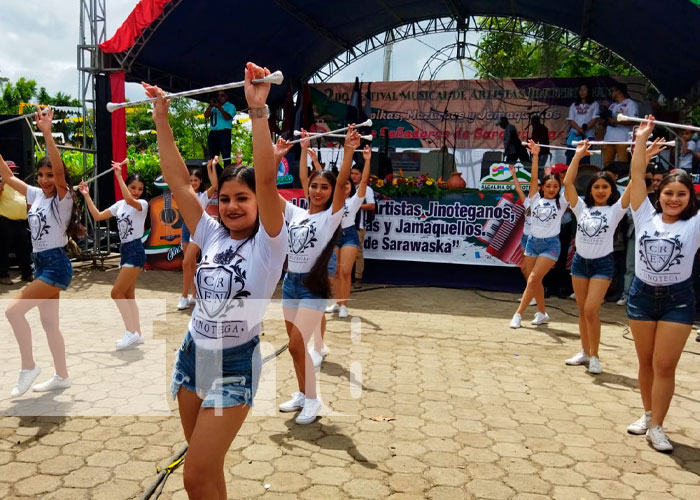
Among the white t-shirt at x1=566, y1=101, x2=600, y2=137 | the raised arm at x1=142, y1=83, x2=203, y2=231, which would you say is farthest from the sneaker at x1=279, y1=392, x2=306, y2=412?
the white t-shirt at x1=566, y1=101, x2=600, y2=137

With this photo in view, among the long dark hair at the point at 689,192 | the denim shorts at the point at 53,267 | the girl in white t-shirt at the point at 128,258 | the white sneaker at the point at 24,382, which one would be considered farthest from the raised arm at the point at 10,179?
the long dark hair at the point at 689,192

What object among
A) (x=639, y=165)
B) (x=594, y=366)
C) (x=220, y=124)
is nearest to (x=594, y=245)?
(x=594, y=366)

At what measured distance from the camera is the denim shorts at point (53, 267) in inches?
180

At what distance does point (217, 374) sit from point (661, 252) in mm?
3018

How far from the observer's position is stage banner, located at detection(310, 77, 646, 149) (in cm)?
1504

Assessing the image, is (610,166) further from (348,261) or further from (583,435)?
(583,435)

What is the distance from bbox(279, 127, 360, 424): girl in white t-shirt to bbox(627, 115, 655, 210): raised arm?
1889 millimetres

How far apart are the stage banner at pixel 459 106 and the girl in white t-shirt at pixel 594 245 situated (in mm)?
10254

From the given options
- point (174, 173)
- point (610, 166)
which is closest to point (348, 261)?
point (174, 173)

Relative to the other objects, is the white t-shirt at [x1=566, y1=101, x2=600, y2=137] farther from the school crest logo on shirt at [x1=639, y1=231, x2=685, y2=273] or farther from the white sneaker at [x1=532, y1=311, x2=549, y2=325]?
the school crest logo on shirt at [x1=639, y1=231, x2=685, y2=273]

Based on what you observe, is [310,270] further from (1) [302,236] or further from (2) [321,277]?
(1) [302,236]

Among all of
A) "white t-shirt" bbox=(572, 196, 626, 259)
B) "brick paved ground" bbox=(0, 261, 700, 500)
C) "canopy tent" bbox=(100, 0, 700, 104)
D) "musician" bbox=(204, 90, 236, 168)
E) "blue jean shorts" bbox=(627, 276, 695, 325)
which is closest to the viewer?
"brick paved ground" bbox=(0, 261, 700, 500)

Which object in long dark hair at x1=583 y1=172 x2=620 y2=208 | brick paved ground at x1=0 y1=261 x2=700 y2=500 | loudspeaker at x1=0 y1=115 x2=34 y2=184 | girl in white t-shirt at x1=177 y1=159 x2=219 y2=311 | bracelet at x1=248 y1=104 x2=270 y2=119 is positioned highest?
loudspeaker at x1=0 y1=115 x2=34 y2=184

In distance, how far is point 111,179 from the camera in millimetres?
11352
